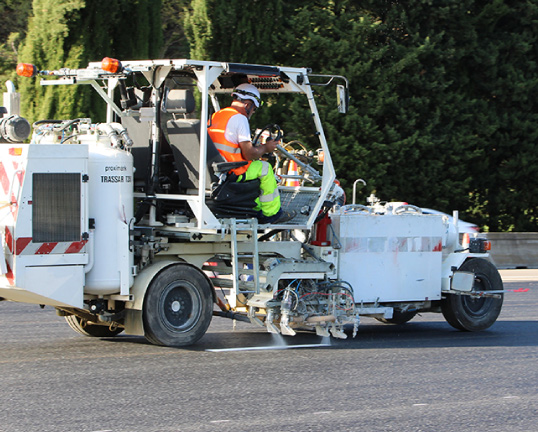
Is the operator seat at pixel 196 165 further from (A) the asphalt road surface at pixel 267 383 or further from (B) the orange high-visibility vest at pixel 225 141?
(A) the asphalt road surface at pixel 267 383

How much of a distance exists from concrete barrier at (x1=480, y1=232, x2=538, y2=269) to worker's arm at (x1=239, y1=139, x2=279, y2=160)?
12.0 m

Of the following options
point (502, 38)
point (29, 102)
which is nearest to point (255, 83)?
point (29, 102)

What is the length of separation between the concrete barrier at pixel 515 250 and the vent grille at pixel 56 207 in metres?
13.5

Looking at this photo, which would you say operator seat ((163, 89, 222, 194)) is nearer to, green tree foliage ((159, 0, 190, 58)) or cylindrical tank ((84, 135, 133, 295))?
cylindrical tank ((84, 135, 133, 295))

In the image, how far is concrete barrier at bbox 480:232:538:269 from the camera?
64.5ft

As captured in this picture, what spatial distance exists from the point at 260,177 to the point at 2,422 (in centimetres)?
386

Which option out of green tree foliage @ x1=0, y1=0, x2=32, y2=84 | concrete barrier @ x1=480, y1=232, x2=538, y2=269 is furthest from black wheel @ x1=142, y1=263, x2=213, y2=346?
concrete barrier @ x1=480, y1=232, x2=538, y2=269

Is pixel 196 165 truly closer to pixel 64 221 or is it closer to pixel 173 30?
pixel 64 221

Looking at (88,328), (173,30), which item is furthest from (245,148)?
(173,30)

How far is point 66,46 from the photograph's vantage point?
52.8 feet

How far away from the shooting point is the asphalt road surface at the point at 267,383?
5.95 m

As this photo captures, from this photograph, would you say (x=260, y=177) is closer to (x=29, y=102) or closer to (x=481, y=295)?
(x=481, y=295)

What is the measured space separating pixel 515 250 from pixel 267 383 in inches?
550

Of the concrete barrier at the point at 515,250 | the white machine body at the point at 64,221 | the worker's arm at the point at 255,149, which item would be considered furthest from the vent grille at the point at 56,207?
the concrete barrier at the point at 515,250
